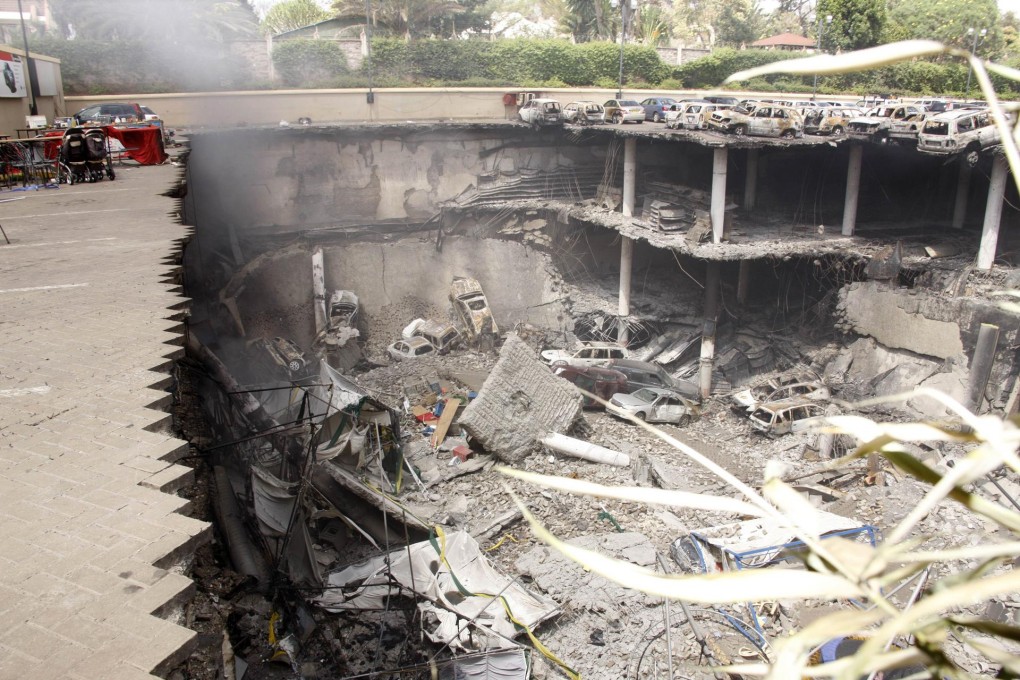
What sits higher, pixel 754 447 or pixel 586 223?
pixel 586 223

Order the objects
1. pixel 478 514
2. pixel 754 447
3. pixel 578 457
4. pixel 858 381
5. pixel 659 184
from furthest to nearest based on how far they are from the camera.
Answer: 1. pixel 659 184
2. pixel 858 381
3. pixel 754 447
4. pixel 578 457
5. pixel 478 514


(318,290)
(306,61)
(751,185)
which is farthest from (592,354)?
(306,61)

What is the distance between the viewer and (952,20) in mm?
44344

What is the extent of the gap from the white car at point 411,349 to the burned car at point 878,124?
13.5 m

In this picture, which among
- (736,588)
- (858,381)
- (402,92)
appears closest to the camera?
(736,588)

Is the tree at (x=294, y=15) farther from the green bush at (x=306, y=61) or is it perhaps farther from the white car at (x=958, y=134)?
the white car at (x=958, y=134)

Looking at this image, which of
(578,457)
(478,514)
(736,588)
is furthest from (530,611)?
(736,588)

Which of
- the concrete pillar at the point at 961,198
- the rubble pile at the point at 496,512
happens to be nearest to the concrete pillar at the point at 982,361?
the rubble pile at the point at 496,512

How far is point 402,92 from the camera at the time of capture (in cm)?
3444

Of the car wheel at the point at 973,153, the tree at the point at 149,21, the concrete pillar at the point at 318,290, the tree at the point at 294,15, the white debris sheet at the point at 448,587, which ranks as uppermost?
the tree at the point at 294,15

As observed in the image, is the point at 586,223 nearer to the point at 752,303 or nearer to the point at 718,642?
the point at 752,303

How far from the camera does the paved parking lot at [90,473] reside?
312cm

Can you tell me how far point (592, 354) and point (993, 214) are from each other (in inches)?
416

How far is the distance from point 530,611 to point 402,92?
2897cm
